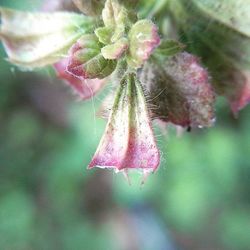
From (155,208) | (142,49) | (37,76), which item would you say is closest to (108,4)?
(142,49)

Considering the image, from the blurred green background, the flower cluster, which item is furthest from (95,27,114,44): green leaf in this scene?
the blurred green background

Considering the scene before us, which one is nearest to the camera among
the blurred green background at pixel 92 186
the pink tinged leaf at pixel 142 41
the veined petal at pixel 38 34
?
the pink tinged leaf at pixel 142 41

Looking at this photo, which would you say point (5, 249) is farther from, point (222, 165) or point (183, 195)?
point (222, 165)

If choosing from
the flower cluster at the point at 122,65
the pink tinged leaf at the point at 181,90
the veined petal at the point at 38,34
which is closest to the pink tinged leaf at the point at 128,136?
the flower cluster at the point at 122,65

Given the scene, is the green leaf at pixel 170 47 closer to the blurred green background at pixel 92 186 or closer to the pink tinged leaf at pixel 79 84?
the pink tinged leaf at pixel 79 84

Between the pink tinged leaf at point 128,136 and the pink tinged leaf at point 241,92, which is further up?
the pink tinged leaf at point 241,92
